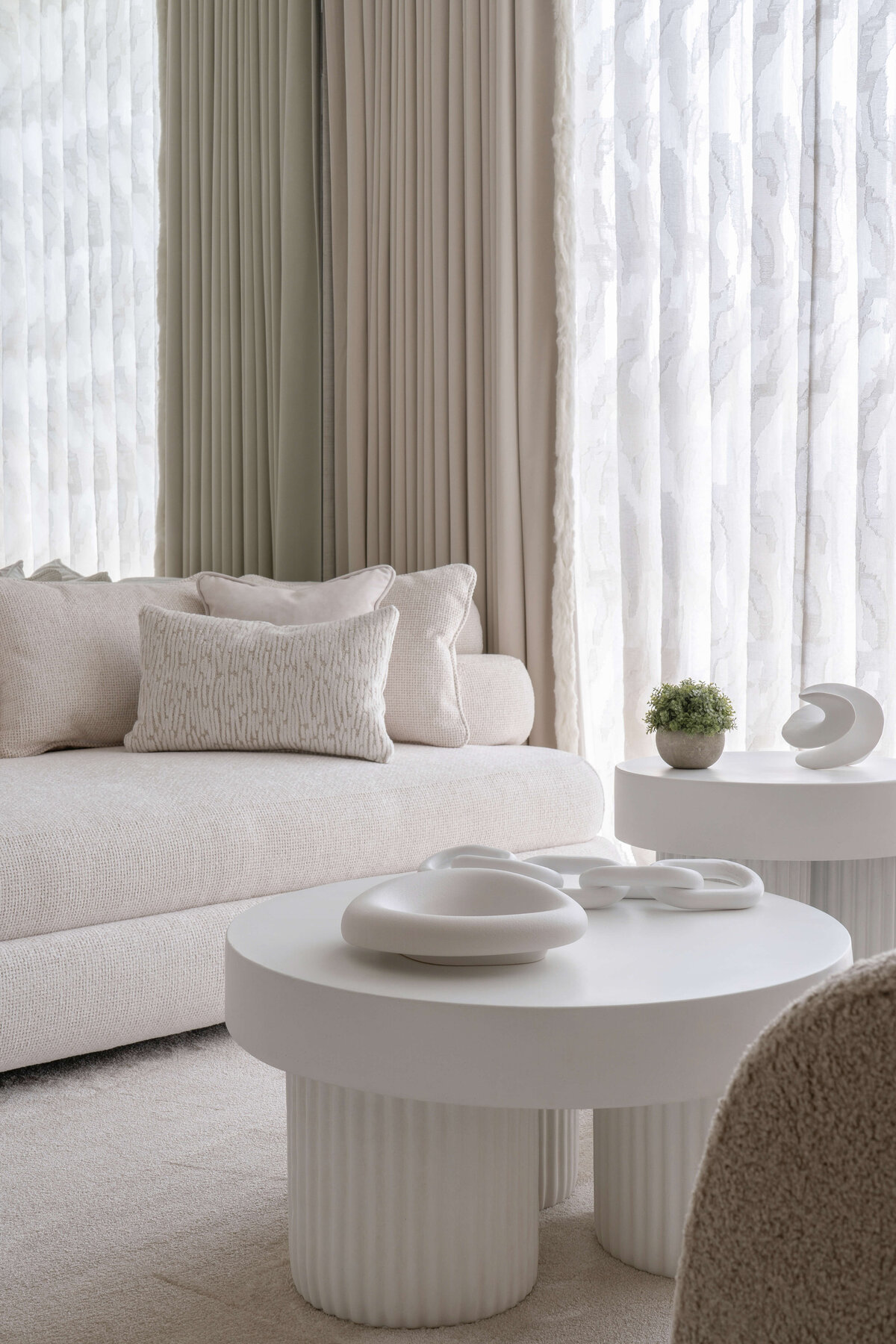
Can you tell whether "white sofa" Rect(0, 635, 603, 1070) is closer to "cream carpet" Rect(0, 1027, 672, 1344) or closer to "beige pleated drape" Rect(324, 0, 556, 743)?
"cream carpet" Rect(0, 1027, 672, 1344)

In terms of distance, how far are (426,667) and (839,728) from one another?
41.6 inches

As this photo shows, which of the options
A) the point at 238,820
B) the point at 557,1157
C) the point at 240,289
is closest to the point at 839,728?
the point at 557,1157

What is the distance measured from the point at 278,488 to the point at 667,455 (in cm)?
133

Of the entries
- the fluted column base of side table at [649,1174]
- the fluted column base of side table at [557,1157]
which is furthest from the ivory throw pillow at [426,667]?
the fluted column base of side table at [649,1174]

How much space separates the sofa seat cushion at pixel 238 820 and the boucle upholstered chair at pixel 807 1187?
151 centimetres

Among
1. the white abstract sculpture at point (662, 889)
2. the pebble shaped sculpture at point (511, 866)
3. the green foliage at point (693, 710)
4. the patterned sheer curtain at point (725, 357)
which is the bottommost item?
the white abstract sculpture at point (662, 889)

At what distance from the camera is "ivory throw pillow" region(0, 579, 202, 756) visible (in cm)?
255

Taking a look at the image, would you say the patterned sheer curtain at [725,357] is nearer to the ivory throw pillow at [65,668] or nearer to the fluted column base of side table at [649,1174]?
the ivory throw pillow at [65,668]

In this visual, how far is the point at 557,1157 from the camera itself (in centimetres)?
148

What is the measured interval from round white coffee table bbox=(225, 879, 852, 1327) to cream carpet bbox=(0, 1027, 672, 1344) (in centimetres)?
4

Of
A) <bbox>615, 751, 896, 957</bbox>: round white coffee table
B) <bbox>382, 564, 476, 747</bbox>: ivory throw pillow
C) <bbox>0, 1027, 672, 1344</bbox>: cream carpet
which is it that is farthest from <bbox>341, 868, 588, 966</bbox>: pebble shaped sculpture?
<bbox>382, 564, 476, 747</bbox>: ivory throw pillow

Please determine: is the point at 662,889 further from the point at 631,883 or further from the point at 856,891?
the point at 856,891

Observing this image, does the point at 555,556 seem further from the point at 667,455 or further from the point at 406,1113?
the point at 406,1113

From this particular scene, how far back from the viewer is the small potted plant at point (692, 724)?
206cm
